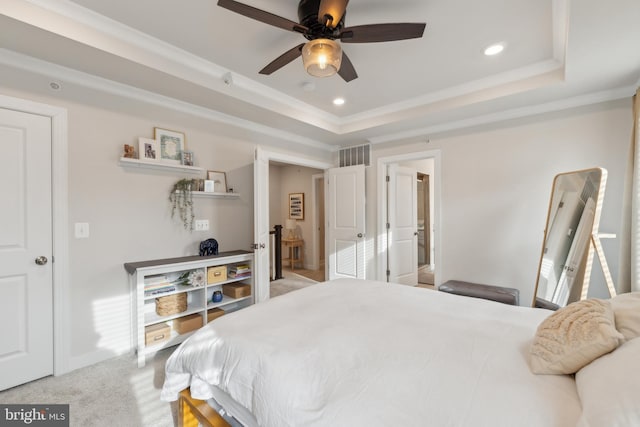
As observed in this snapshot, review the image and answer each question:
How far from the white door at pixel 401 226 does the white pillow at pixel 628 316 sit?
3.24m

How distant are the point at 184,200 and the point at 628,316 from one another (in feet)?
10.8

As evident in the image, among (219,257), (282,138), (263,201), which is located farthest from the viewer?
(282,138)

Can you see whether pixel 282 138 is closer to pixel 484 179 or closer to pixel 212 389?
pixel 484 179

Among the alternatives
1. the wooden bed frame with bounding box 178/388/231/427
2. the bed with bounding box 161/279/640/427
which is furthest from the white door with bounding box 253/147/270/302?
the wooden bed frame with bounding box 178/388/231/427

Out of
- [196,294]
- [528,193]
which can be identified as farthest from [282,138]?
[528,193]

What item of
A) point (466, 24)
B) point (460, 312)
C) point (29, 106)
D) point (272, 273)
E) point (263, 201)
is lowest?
point (272, 273)

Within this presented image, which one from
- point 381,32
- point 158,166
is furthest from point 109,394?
point 381,32

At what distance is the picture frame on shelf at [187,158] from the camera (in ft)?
9.77

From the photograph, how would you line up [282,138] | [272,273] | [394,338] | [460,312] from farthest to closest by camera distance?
[272,273]
[282,138]
[460,312]
[394,338]

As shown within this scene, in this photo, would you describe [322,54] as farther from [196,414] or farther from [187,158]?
[196,414]

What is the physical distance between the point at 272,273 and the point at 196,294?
2700 mm

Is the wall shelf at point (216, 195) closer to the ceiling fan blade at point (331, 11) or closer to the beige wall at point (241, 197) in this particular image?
the beige wall at point (241, 197)

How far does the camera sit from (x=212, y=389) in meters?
1.43

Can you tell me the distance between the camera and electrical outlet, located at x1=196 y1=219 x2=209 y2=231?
3.16m
